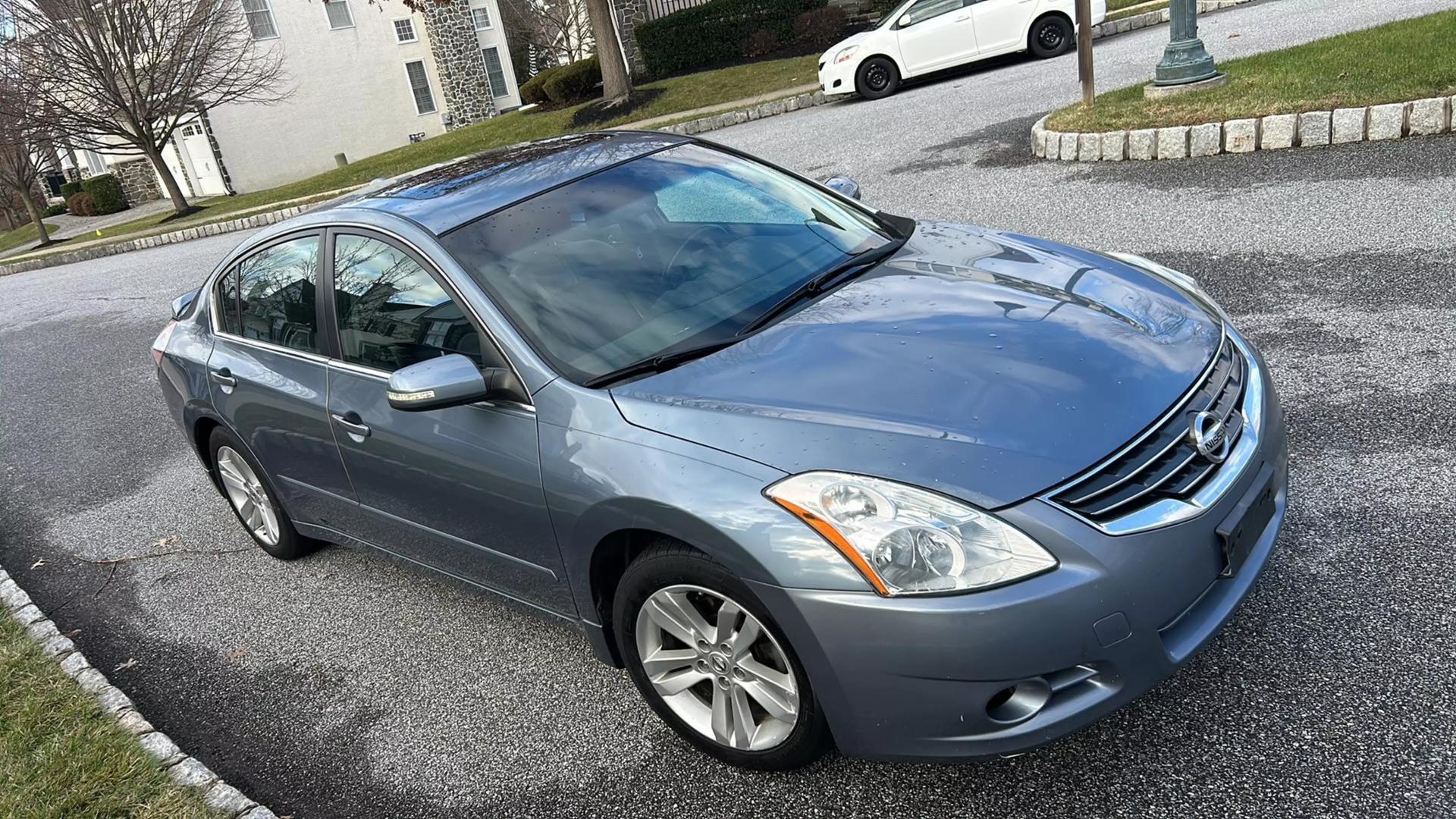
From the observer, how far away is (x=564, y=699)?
3.47 metres

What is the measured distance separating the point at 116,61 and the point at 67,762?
26486 mm

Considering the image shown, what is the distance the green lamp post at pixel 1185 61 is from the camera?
9.11m

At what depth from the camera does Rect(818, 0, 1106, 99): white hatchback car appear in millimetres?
15484

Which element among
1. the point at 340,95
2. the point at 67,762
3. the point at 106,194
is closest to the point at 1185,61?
the point at 67,762

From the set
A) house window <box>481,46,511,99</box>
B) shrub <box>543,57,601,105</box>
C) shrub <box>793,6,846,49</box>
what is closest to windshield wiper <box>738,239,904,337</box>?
shrub <box>793,6,846,49</box>

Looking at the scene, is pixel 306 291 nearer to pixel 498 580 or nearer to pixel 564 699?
pixel 498 580

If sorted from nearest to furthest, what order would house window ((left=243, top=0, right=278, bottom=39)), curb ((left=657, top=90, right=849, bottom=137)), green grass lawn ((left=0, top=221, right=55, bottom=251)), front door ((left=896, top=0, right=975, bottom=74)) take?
1. front door ((left=896, top=0, right=975, bottom=74))
2. curb ((left=657, top=90, right=849, bottom=137))
3. house window ((left=243, top=0, right=278, bottom=39))
4. green grass lawn ((left=0, top=221, right=55, bottom=251))

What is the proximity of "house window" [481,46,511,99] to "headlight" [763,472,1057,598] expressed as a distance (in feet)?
132

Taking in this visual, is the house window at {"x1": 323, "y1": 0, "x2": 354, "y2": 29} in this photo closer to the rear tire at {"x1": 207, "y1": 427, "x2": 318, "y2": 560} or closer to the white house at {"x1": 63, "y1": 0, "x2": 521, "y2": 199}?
the white house at {"x1": 63, "y1": 0, "x2": 521, "y2": 199}

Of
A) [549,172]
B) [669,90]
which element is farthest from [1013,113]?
[669,90]

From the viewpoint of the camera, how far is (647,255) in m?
3.53

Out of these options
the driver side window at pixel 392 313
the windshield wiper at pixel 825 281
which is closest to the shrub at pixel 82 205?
the driver side window at pixel 392 313

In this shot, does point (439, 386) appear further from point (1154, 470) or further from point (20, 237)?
point (20, 237)

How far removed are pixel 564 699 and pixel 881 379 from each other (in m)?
1.60
